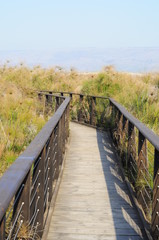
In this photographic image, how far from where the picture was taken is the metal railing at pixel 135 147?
430cm

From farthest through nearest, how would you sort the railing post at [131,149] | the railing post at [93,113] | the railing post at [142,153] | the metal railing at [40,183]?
the railing post at [93,113]
the railing post at [131,149]
the railing post at [142,153]
the metal railing at [40,183]

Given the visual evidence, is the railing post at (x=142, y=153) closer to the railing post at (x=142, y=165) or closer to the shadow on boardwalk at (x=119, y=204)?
the railing post at (x=142, y=165)

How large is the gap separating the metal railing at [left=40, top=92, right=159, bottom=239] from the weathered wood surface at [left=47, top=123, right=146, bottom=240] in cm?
20

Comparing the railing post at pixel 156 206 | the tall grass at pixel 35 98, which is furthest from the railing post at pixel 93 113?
the railing post at pixel 156 206

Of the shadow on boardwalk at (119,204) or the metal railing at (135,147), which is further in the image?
the shadow on boardwalk at (119,204)

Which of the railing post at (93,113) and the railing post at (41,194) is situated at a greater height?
the railing post at (41,194)

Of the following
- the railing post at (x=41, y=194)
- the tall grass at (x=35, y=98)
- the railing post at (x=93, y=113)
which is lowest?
the railing post at (x=93, y=113)

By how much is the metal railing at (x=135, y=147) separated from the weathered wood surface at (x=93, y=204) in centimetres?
Result: 20

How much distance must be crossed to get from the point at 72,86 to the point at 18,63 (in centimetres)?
376

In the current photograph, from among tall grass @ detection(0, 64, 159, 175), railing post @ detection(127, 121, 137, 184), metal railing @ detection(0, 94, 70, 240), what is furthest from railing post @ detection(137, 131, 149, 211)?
tall grass @ detection(0, 64, 159, 175)

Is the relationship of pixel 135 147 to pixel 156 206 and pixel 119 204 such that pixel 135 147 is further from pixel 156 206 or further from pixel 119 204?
pixel 156 206

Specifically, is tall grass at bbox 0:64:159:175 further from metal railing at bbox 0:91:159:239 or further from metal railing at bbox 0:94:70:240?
metal railing at bbox 0:94:70:240

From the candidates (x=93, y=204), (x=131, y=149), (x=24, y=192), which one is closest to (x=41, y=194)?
(x=24, y=192)

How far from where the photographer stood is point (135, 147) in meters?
6.49
